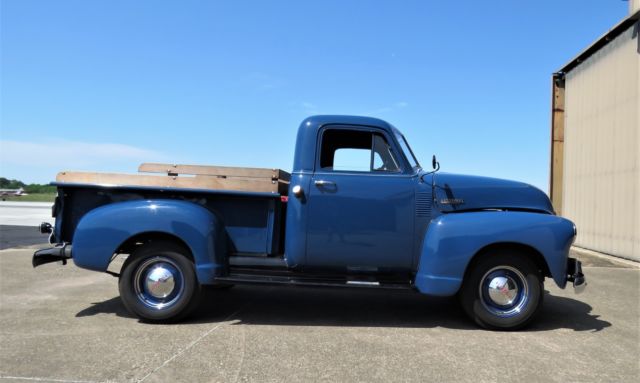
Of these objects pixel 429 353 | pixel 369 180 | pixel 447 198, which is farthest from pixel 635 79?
pixel 429 353

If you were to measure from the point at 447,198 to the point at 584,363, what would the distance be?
1.77 m

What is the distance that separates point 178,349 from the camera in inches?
138

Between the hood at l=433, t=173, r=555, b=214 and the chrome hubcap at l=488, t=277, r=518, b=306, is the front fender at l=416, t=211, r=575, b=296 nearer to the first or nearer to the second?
the hood at l=433, t=173, r=555, b=214

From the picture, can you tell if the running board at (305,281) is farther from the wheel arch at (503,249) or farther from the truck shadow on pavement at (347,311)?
the wheel arch at (503,249)

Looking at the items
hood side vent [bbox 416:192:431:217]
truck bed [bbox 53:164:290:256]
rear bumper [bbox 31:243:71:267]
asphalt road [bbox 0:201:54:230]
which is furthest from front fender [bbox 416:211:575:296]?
asphalt road [bbox 0:201:54:230]

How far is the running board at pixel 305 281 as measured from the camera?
4084mm

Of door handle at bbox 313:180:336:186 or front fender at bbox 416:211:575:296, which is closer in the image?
front fender at bbox 416:211:575:296

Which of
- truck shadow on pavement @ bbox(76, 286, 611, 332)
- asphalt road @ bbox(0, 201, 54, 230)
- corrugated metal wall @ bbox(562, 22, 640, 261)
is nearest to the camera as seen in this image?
truck shadow on pavement @ bbox(76, 286, 611, 332)

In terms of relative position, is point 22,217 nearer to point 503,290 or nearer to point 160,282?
point 160,282

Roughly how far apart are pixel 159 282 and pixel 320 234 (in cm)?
164

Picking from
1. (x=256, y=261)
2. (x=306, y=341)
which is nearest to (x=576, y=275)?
(x=306, y=341)

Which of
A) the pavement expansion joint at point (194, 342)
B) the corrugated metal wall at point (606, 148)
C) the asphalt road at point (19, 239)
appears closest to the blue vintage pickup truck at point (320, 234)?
the pavement expansion joint at point (194, 342)

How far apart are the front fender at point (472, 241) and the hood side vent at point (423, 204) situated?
0.42ft

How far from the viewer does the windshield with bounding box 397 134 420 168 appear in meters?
4.43
